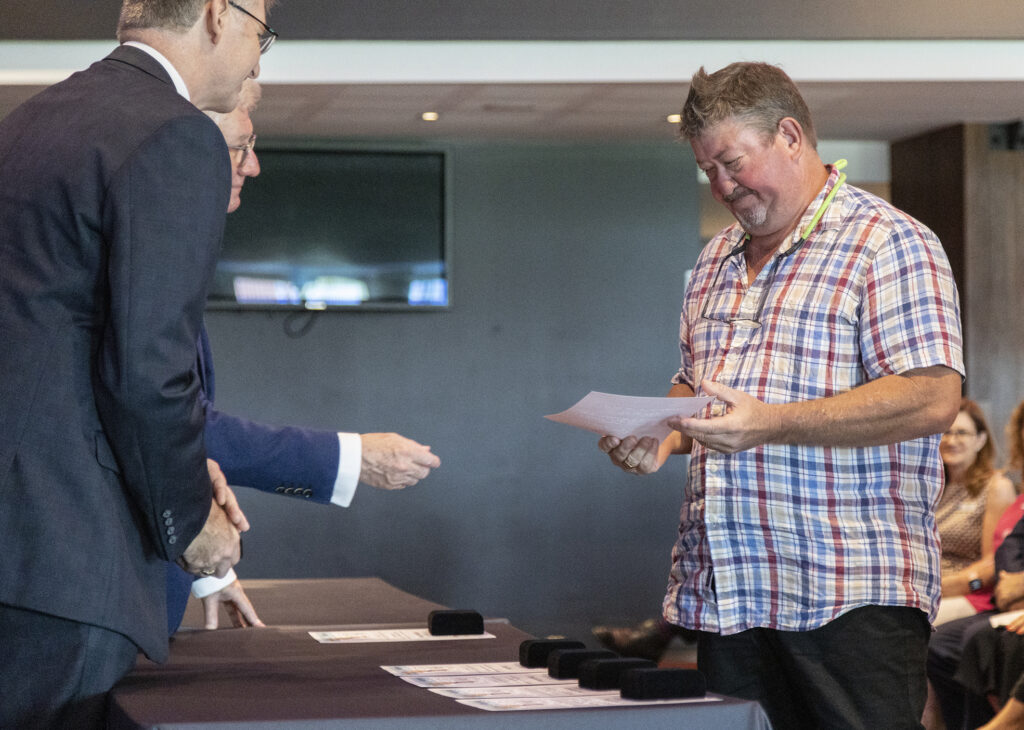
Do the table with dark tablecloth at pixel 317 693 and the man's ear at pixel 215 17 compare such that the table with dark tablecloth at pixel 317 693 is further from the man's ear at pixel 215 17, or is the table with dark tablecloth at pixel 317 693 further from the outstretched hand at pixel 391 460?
the man's ear at pixel 215 17

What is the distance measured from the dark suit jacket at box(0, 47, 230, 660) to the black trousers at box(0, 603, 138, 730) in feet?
0.09

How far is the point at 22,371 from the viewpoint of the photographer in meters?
1.19

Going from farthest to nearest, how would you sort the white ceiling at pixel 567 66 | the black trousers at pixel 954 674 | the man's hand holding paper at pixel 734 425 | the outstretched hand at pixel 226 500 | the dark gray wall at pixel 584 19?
the white ceiling at pixel 567 66
the dark gray wall at pixel 584 19
the black trousers at pixel 954 674
the man's hand holding paper at pixel 734 425
the outstretched hand at pixel 226 500

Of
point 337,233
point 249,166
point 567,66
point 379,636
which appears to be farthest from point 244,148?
point 337,233

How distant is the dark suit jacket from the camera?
116cm

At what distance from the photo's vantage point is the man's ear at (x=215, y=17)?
1367 millimetres

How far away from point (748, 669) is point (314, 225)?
14.9 feet

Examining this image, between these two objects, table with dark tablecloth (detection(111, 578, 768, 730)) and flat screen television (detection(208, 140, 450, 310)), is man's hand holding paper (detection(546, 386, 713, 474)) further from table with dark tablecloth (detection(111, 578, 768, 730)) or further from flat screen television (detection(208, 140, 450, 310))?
flat screen television (detection(208, 140, 450, 310))

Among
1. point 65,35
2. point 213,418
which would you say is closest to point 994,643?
point 213,418

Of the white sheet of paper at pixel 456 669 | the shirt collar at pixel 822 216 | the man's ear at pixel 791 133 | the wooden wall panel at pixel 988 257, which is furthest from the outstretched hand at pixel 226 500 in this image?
the wooden wall panel at pixel 988 257

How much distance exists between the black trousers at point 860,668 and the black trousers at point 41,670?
3.33 ft

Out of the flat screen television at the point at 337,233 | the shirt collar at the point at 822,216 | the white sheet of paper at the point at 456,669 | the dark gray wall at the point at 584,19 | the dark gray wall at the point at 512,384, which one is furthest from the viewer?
the dark gray wall at the point at 512,384

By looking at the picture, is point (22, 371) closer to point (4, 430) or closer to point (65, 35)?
point (4, 430)

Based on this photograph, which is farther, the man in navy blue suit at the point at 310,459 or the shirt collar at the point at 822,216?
the shirt collar at the point at 822,216
